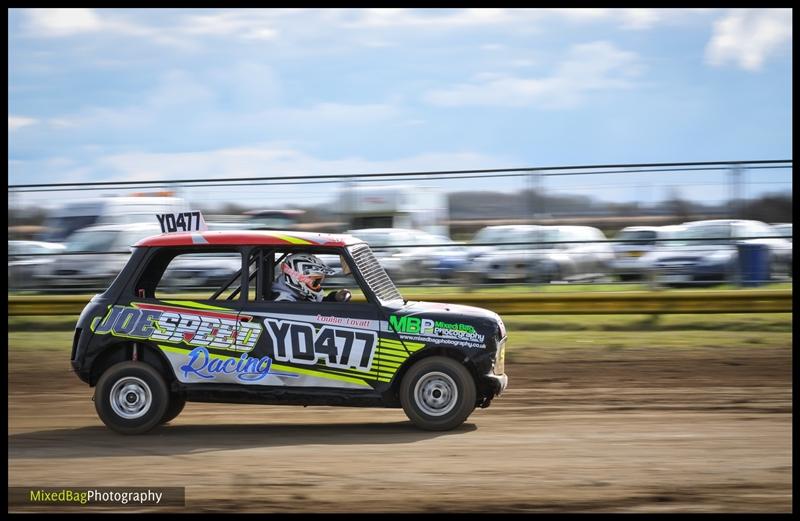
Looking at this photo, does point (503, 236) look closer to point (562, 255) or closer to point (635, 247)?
point (562, 255)

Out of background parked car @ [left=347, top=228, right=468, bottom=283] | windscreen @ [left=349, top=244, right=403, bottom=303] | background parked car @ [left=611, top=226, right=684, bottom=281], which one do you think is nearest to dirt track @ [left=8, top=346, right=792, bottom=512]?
windscreen @ [left=349, top=244, right=403, bottom=303]

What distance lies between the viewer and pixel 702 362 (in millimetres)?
12133

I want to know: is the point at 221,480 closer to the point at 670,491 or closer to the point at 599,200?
the point at 670,491

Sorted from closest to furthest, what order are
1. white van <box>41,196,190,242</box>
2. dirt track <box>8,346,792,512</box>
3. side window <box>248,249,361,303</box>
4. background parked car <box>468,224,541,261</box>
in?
dirt track <box>8,346,792,512</box>
side window <box>248,249,361,303</box>
background parked car <box>468,224,541,261</box>
white van <box>41,196,190,242</box>

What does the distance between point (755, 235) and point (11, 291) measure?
11.7 m

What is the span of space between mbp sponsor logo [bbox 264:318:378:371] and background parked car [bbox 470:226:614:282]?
6.58 m

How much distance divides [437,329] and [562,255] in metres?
6.50

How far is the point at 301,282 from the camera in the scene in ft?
27.9

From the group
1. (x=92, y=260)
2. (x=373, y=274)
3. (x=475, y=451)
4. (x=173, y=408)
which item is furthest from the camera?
(x=92, y=260)

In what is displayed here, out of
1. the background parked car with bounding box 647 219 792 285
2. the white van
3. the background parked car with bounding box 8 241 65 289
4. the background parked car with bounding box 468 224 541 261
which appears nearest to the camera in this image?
the background parked car with bounding box 647 219 792 285

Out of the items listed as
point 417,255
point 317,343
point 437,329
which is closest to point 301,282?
point 317,343

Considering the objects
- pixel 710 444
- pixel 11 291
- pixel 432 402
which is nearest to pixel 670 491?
pixel 710 444

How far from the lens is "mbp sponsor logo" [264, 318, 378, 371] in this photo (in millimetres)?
8180

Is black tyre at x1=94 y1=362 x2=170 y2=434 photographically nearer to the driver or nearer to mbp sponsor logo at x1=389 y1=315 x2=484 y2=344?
the driver
